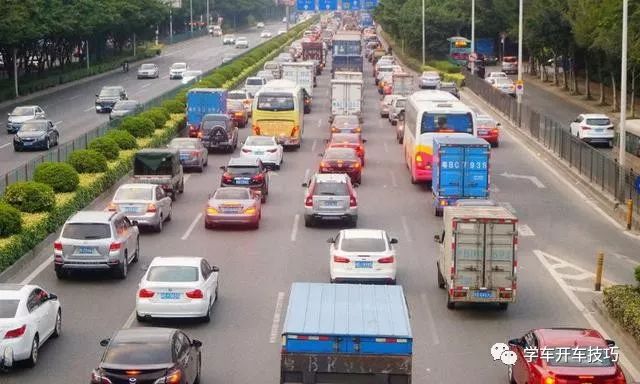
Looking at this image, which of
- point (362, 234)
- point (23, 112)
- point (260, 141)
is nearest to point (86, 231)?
point (362, 234)

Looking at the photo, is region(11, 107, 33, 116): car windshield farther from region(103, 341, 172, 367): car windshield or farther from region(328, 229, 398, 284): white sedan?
region(103, 341, 172, 367): car windshield

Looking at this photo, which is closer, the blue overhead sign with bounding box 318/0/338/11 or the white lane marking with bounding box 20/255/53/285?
the white lane marking with bounding box 20/255/53/285

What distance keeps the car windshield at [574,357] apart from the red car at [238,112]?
4776cm

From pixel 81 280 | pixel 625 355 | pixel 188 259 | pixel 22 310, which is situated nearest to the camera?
pixel 22 310

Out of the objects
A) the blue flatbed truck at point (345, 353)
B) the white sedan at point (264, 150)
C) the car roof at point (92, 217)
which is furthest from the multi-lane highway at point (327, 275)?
the blue flatbed truck at point (345, 353)

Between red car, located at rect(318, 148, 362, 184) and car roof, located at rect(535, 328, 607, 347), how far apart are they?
82.2ft

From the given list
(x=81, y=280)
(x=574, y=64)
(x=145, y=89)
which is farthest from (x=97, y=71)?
(x=81, y=280)

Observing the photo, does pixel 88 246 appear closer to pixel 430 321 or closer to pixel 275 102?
pixel 430 321

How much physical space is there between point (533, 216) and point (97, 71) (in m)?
79.5

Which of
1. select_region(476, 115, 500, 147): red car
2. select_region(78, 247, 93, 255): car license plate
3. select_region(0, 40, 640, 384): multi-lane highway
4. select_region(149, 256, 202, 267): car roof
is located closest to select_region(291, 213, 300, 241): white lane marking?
select_region(0, 40, 640, 384): multi-lane highway

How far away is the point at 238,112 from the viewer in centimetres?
6725

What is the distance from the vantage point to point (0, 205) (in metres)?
32.6

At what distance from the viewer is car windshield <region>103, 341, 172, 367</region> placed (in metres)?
19.4

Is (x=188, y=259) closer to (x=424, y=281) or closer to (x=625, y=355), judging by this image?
(x=424, y=281)
